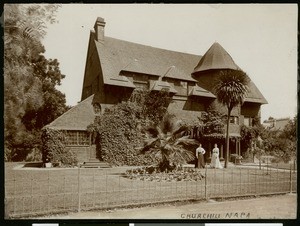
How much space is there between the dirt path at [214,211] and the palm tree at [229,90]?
261 cm

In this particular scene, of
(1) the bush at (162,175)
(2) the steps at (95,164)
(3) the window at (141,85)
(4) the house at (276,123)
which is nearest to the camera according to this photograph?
(4) the house at (276,123)

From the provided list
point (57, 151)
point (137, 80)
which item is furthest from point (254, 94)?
point (57, 151)

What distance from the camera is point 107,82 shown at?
1161 centimetres

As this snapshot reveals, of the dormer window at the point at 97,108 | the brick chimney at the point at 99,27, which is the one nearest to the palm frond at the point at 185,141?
the dormer window at the point at 97,108

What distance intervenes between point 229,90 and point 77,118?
16.0 feet

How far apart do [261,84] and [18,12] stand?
663 cm

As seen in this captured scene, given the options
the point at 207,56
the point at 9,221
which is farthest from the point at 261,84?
the point at 9,221

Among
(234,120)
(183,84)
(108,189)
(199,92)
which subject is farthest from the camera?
(234,120)

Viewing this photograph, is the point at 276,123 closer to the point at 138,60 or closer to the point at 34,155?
the point at 138,60

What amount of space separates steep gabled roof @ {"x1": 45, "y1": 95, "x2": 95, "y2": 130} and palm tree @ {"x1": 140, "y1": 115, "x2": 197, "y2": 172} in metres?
2.10

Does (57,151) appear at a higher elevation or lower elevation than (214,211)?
higher

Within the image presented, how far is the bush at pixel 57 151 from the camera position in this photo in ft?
35.4

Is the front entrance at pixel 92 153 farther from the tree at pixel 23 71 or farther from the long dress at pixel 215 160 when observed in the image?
the long dress at pixel 215 160

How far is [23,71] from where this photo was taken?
8.80 m
